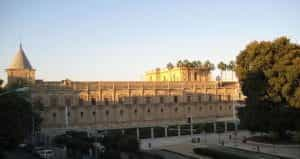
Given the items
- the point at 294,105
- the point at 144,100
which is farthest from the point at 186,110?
the point at 294,105

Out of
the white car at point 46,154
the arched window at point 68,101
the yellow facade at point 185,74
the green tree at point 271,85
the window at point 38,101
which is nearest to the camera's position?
the white car at point 46,154

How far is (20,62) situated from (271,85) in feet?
151

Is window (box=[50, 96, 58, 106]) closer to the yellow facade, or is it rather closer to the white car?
the white car

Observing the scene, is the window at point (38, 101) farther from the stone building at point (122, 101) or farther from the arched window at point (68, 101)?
the arched window at point (68, 101)

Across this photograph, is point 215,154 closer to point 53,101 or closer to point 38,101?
point 38,101

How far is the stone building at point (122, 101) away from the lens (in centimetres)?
7306

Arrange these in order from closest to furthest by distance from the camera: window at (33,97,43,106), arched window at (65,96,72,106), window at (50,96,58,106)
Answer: window at (33,97,43,106), window at (50,96,58,106), arched window at (65,96,72,106)

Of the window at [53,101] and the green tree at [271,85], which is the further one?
the window at [53,101]

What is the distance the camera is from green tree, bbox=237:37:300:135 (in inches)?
1923

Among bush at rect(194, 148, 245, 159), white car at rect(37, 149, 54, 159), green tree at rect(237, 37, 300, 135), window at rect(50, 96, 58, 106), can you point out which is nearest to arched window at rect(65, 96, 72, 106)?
window at rect(50, 96, 58, 106)

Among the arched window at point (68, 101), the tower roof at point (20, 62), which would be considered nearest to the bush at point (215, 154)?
the arched window at point (68, 101)

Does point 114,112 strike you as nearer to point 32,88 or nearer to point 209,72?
point 32,88

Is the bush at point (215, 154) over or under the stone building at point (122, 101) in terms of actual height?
under

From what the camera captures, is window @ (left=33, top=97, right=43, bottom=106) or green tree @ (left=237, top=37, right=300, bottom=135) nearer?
green tree @ (left=237, top=37, right=300, bottom=135)
